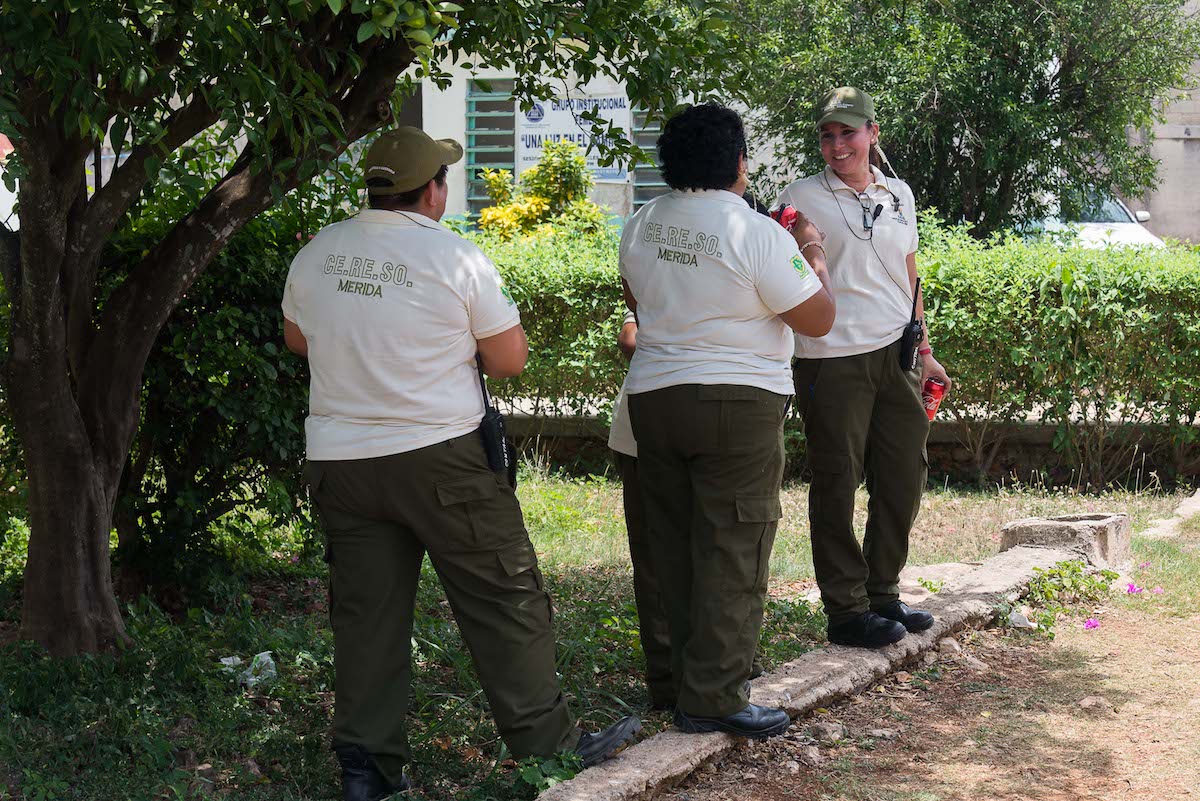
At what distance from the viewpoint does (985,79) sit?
39.1ft

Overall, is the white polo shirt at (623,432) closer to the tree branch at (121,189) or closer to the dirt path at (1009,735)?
the dirt path at (1009,735)

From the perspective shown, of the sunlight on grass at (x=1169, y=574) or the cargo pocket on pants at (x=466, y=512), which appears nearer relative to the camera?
the cargo pocket on pants at (x=466, y=512)

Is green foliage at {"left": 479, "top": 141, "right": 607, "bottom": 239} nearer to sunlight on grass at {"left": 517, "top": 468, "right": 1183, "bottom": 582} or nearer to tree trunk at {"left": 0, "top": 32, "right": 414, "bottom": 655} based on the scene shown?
sunlight on grass at {"left": 517, "top": 468, "right": 1183, "bottom": 582}

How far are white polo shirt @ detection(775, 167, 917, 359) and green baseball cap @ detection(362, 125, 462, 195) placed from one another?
1699mm

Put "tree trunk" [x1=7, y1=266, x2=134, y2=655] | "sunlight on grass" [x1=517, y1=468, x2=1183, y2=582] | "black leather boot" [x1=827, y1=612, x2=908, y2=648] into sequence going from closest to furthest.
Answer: "tree trunk" [x1=7, y1=266, x2=134, y2=655] → "black leather boot" [x1=827, y1=612, x2=908, y2=648] → "sunlight on grass" [x1=517, y1=468, x2=1183, y2=582]

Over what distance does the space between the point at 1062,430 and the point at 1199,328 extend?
41.2 inches

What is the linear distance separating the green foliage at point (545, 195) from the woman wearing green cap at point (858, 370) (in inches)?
304

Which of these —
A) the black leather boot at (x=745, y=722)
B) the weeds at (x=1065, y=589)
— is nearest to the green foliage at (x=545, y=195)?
the weeds at (x=1065, y=589)

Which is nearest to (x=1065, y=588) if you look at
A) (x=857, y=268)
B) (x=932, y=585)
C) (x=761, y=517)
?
(x=932, y=585)

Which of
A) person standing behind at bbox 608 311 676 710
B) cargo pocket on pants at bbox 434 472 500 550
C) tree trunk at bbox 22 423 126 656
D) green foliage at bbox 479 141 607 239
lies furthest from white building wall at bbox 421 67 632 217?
cargo pocket on pants at bbox 434 472 500 550

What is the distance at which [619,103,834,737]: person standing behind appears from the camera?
3.79m

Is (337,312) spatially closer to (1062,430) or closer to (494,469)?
(494,469)

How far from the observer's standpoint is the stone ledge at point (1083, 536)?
21.0ft

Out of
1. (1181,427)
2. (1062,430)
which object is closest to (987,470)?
(1062,430)
